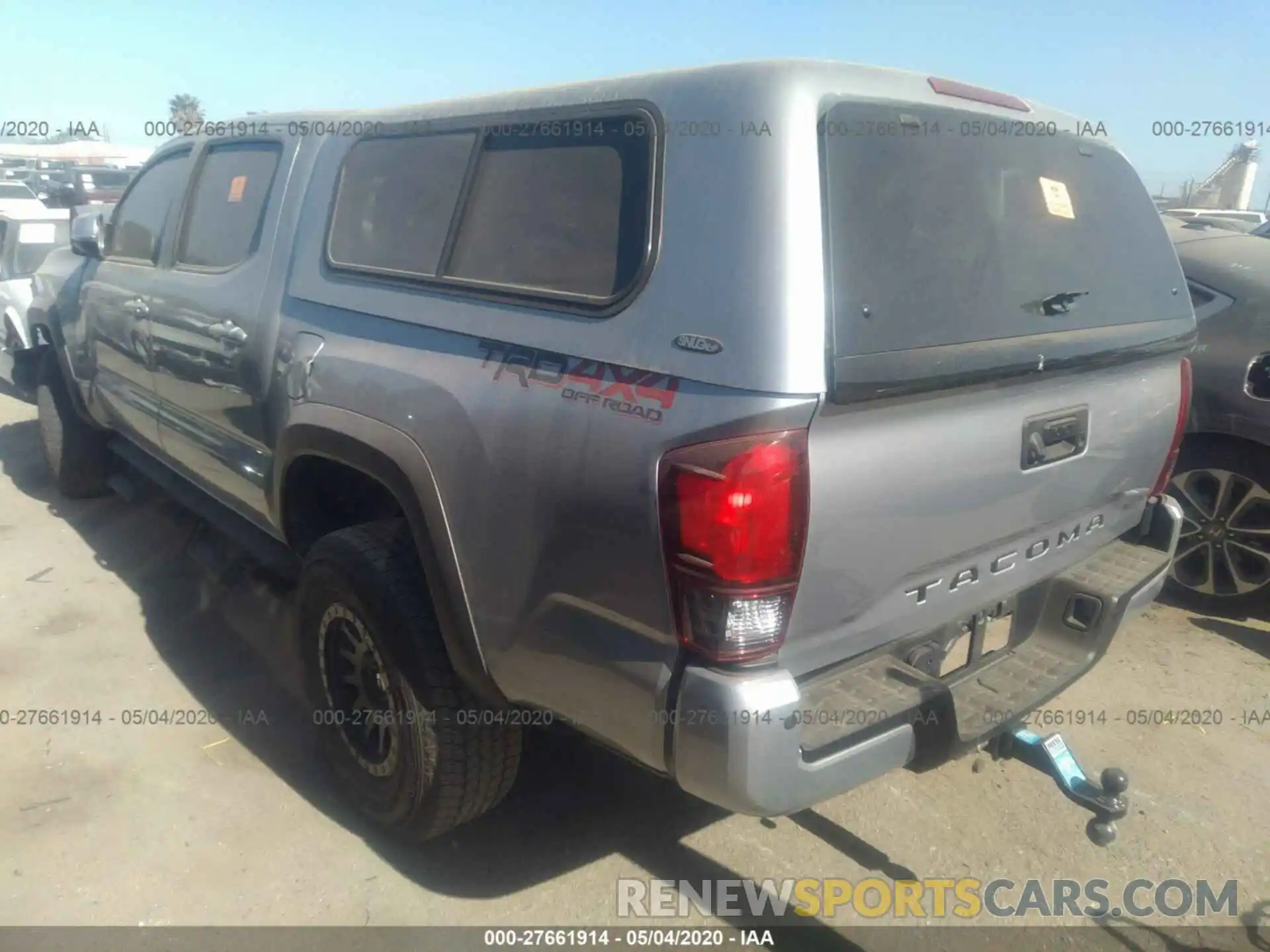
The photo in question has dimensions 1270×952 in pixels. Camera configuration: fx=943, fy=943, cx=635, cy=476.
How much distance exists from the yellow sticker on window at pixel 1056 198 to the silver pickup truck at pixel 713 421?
14mm

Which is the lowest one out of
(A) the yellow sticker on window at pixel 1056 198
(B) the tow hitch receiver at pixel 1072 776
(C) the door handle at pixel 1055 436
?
(B) the tow hitch receiver at pixel 1072 776

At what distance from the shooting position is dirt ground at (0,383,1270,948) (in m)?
2.60

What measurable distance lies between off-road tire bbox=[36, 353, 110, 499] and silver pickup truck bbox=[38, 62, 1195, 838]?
294cm

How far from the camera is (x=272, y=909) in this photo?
2.54m

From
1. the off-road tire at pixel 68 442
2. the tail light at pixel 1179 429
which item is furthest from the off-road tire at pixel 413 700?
the off-road tire at pixel 68 442

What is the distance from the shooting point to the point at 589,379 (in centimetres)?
197

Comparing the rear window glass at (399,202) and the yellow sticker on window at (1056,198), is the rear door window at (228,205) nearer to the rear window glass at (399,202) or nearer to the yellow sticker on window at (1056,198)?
the rear window glass at (399,202)

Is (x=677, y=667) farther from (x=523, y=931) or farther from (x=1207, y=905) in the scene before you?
(x=1207, y=905)

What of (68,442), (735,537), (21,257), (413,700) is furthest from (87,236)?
(21,257)

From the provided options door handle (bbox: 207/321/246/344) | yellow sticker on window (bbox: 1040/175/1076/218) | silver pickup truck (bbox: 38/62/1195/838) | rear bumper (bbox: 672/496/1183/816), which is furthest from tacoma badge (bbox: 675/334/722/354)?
door handle (bbox: 207/321/246/344)

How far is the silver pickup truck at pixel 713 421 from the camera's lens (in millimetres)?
1810

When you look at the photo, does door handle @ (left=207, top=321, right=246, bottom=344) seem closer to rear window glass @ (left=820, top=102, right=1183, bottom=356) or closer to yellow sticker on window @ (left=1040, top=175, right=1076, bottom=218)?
rear window glass @ (left=820, top=102, right=1183, bottom=356)

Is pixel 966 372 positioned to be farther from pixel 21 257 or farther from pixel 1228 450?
pixel 21 257

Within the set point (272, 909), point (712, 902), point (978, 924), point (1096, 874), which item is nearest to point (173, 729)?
point (272, 909)
